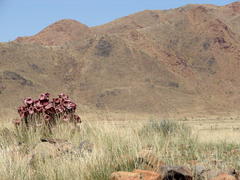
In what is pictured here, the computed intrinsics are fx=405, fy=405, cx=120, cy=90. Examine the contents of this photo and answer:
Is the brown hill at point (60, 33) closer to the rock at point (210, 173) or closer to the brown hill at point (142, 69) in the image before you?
the brown hill at point (142, 69)

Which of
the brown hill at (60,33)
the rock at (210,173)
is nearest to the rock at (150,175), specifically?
the rock at (210,173)

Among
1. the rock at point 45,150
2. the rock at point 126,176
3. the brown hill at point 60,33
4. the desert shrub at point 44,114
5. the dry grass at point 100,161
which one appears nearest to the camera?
the rock at point 126,176

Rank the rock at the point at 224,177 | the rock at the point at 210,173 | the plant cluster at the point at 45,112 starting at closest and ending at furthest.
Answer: the rock at the point at 224,177 < the rock at the point at 210,173 < the plant cluster at the point at 45,112

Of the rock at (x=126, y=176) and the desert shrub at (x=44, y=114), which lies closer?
the rock at (x=126, y=176)

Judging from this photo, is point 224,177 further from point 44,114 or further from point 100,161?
point 44,114

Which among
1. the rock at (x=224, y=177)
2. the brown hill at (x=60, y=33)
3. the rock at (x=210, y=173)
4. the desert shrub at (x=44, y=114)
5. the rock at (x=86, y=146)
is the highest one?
the brown hill at (x=60, y=33)

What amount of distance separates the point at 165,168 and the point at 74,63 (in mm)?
65307

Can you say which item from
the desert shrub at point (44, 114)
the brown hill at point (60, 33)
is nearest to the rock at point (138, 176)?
the desert shrub at point (44, 114)

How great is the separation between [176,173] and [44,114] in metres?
5.45

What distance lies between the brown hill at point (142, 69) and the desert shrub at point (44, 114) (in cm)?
4454

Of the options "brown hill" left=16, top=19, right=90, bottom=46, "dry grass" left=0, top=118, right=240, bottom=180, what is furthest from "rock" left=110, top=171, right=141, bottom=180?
"brown hill" left=16, top=19, right=90, bottom=46

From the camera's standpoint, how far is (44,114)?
9961mm

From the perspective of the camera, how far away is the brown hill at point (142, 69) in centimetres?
6022

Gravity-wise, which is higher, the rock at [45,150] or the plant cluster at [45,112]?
the plant cluster at [45,112]
